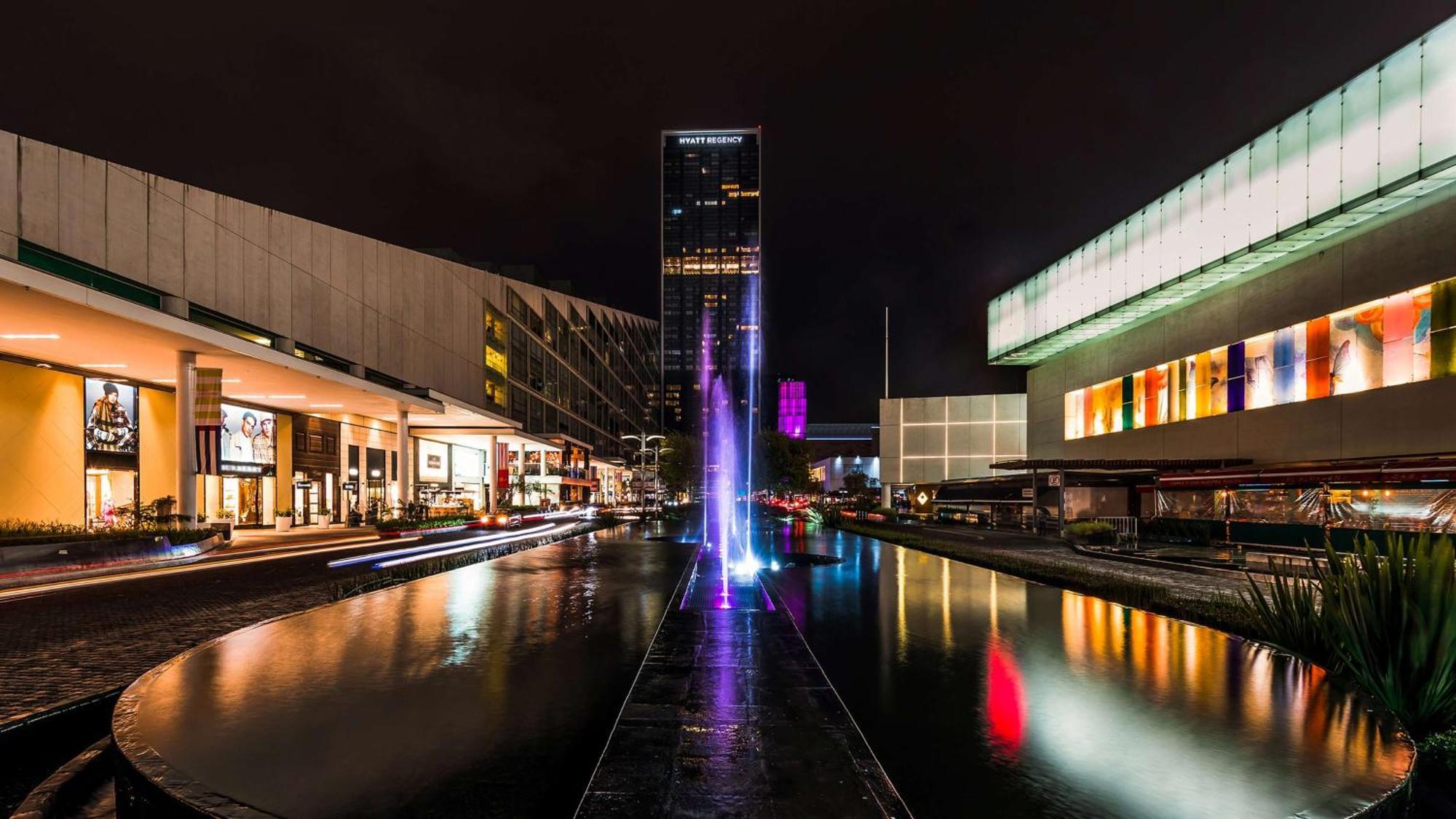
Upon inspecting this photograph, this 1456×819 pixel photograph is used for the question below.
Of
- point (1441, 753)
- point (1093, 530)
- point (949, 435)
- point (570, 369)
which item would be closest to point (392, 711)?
point (1441, 753)

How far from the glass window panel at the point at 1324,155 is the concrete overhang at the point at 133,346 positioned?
38299 mm

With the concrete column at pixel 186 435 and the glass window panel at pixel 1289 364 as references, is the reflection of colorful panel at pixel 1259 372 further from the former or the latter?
the concrete column at pixel 186 435

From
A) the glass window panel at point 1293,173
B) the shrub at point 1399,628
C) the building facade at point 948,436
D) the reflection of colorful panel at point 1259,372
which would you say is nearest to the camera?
the shrub at point 1399,628

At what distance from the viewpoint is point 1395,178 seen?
2331cm

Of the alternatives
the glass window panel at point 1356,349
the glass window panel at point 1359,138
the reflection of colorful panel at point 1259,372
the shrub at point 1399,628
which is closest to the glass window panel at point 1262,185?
the glass window panel at point 1359,138

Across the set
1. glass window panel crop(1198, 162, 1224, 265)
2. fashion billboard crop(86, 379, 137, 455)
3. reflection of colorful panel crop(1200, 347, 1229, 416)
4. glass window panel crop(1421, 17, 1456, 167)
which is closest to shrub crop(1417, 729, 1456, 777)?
glass window panel crop(1421, 17, 1456, 167)

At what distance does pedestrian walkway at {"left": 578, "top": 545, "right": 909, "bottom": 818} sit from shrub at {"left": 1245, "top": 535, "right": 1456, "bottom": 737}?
478 cm

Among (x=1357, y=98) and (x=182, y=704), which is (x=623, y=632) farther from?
(x=1357, y=98)

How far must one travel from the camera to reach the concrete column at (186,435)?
2514 cm

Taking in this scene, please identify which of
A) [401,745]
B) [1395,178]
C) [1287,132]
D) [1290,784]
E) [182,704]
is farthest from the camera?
[1287,132]

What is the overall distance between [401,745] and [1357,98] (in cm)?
3360

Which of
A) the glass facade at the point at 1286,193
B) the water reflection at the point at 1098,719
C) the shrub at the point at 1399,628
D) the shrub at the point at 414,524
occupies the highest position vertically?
the glass facade at the point at 1286,193

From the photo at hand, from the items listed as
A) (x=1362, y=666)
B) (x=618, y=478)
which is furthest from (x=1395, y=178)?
(x=618, y=478)

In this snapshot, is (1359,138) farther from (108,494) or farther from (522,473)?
(522,473)
